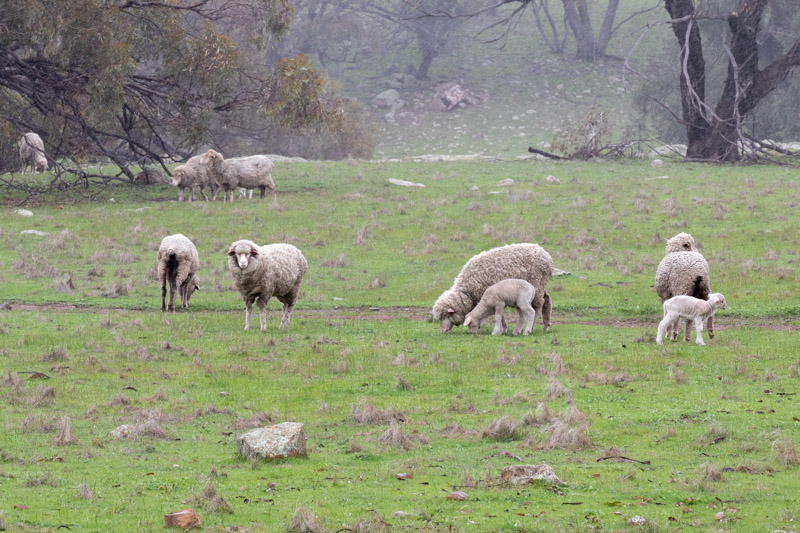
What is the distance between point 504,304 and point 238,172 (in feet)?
66.7

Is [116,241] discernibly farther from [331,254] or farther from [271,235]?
[331,254]

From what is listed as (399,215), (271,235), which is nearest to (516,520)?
(271,235)

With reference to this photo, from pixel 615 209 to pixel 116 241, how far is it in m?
16.1

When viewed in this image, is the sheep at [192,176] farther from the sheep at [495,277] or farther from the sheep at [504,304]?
the sheep at [504,304]

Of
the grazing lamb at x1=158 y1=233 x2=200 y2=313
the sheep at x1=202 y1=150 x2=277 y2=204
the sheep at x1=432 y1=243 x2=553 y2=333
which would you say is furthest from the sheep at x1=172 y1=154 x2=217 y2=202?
the sheep at x1=432 y1=243 x2=553 y2=333

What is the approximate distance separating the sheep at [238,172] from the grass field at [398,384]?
4.23 meters

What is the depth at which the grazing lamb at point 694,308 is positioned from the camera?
15922 millimetres

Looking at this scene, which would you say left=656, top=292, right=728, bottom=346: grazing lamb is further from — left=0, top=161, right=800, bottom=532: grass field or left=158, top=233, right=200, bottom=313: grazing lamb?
left=158, top=233, right=200, bottom=313: grazing lamb

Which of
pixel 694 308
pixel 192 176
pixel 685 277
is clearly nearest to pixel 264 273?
pixel 685 277

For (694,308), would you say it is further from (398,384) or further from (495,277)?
(398,384)

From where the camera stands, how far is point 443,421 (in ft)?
39.4

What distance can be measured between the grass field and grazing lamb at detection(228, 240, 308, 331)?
63 centimetres

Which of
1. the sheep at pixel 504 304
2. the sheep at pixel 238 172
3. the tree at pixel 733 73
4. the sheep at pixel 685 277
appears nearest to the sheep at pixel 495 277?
the sheep at pixel 504 304

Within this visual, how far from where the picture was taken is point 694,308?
15.9 metres
